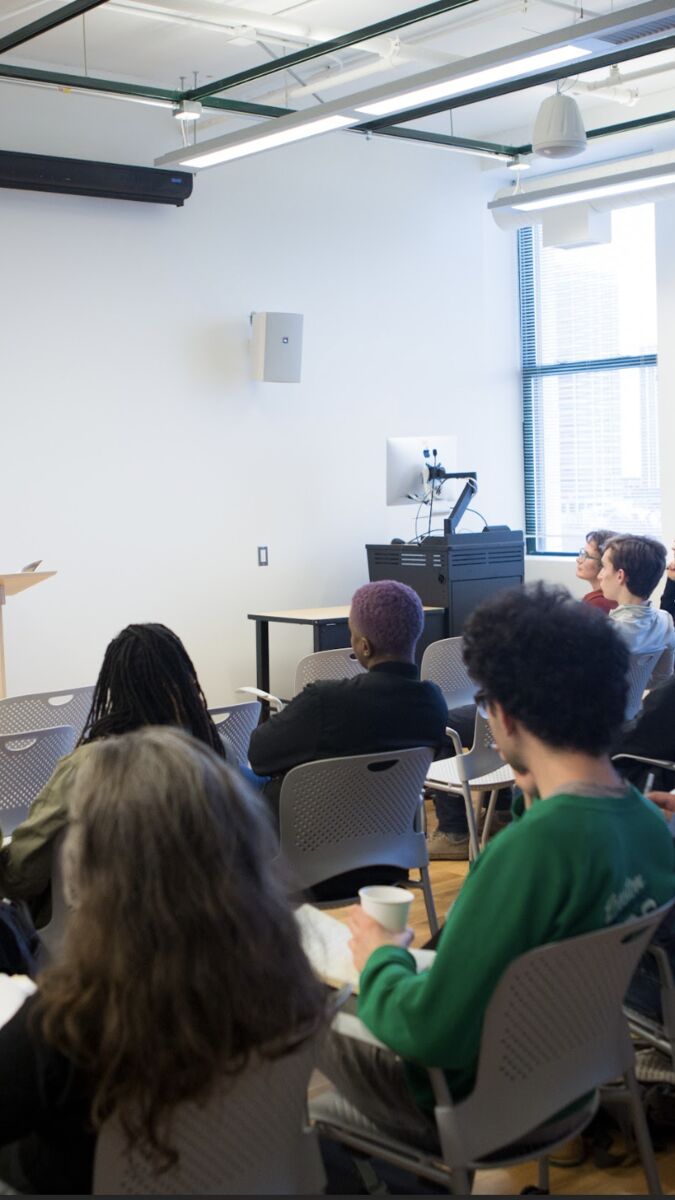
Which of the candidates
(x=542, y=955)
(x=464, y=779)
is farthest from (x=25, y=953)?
(x=464, y=779)

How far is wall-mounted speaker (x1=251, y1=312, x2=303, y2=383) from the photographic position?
23.4ft

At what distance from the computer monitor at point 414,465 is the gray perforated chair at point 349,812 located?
3887 millimetres

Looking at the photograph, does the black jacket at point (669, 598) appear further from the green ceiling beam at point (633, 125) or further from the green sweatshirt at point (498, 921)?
the green sweatshirt at point (498, 921)

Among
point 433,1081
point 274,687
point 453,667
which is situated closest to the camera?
point 433,1081

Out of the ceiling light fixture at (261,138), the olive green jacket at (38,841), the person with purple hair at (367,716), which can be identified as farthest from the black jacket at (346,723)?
the ceiling light fixture at (261,138)

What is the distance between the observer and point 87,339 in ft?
21.7

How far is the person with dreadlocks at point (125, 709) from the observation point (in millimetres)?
2619

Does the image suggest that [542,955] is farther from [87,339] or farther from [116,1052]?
[87,339]

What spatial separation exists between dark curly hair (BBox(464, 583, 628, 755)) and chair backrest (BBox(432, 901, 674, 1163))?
294 millimetres

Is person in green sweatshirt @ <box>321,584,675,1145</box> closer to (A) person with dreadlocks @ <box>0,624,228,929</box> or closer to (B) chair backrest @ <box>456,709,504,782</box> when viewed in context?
(A) person with dreadlocks @ <box>0,624,228,929</box>

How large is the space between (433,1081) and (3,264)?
5.43 m

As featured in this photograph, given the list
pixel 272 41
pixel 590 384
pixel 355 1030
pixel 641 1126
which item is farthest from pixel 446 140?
pixel 355 1030

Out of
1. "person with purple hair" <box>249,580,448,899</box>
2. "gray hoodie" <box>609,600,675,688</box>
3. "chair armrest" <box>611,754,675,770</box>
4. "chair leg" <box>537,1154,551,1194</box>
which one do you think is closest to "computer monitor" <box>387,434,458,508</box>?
"gray hoodie" <box>609,600,675,688</box>

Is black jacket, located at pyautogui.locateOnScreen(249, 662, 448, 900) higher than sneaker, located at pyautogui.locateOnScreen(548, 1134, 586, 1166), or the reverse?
black jacket, located at pyautogui.locateOnScreen(249, 662, 448, 900)
